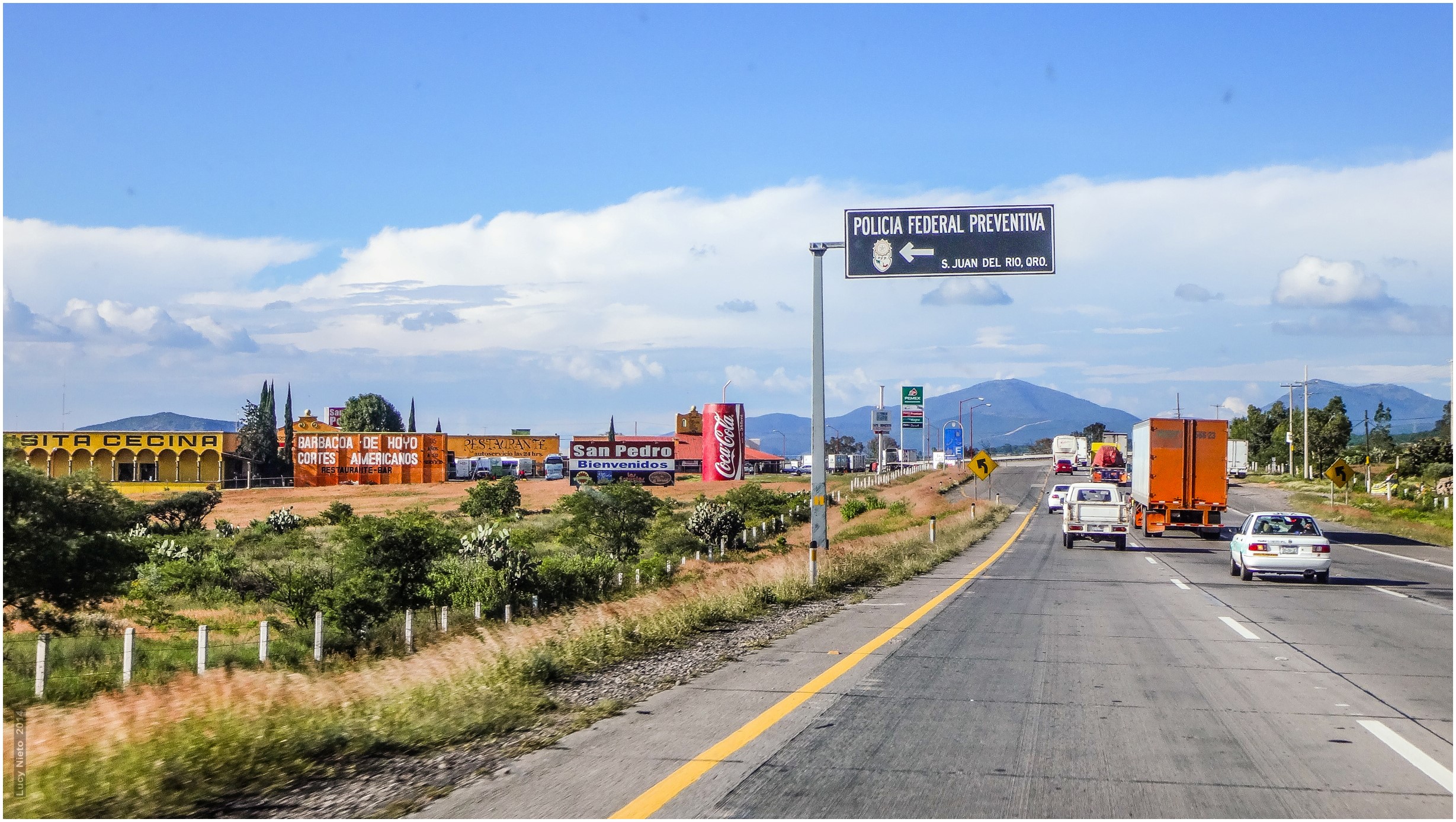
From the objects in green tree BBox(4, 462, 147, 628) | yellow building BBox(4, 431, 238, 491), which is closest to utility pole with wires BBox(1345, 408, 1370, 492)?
green tree BBox(4, 462, 147, 628)

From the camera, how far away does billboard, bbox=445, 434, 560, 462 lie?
114 metres

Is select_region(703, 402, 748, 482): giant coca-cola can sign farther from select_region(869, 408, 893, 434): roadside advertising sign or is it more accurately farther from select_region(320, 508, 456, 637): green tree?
select_region(320, 508, 456, 637): green tree

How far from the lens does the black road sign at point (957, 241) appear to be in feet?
64.2

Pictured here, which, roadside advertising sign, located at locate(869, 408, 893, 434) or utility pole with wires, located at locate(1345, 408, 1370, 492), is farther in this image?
roadside advertising sign, located at locate(869, 408, 893, 434)

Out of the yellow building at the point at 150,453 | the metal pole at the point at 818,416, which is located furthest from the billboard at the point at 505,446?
the metal pole at the point at 818,416

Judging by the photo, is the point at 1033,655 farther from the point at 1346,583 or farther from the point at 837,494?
the point at 837,494

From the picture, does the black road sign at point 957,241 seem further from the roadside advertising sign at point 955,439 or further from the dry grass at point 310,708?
the roadside advertising sign at point 955,439

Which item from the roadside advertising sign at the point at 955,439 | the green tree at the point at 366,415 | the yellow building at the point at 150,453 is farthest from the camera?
→ the green tree at the point at 366,415

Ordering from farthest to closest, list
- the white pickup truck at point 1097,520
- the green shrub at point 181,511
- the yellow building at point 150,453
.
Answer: the yellow building at point 150,453 < the green shrub at point 181,511 < the white pickup truck at point 1097,520

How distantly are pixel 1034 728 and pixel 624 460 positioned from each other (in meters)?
90.1

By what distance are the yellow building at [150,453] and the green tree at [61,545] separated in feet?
176

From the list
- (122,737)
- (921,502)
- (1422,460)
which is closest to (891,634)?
(122,737)

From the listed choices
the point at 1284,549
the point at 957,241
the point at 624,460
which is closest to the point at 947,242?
the point at 957,241

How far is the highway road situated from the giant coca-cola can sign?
255 feet
